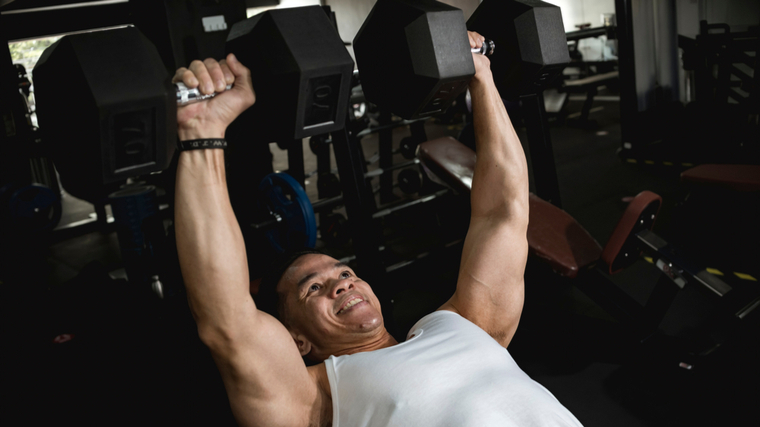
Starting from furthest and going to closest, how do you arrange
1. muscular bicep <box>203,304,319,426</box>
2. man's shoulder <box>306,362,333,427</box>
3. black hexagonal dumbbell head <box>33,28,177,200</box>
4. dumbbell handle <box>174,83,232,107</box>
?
1. man's shoulder <box>306,362,333,427</box>
2. muscular bicep <box>203,304,319,426</box>
3. dumbbell handle <box>174,83,232,107</box>
4. black hexagonal dumbbell head <box>33,28,177,200</box>

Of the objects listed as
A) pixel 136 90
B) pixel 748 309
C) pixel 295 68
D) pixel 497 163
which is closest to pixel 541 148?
pixel 748 309

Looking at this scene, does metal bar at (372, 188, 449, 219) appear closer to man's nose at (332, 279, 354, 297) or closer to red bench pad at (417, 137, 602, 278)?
red bench pad at (417, 137, 602, 278)

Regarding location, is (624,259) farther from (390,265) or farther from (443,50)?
(443,50)

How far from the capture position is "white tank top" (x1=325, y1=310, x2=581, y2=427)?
99 cm

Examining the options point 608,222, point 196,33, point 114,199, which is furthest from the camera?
point 608,222

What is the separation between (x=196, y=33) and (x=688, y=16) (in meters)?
5.16

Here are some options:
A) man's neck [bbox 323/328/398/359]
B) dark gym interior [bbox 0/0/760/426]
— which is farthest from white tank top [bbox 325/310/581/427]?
dark gym interior [bbox 0/0/760/426]

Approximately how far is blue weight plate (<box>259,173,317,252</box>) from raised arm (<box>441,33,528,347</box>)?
119 cm

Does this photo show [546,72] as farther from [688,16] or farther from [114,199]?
[688,16]

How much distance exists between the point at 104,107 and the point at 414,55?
55 cm

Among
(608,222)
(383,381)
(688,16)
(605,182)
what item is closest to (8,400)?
(383,381)

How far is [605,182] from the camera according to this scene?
188 inches

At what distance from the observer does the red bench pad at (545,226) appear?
224 centimetres

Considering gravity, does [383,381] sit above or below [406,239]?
above
